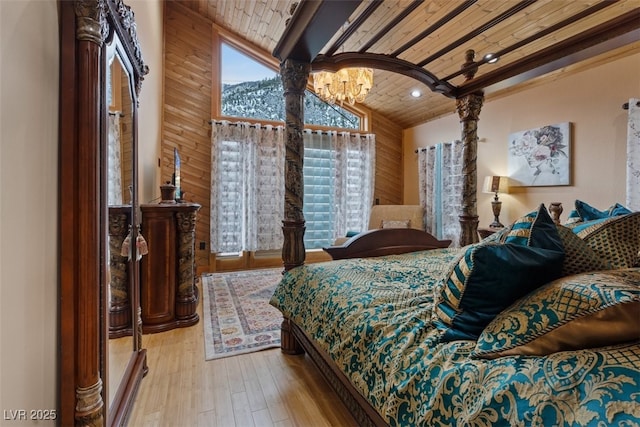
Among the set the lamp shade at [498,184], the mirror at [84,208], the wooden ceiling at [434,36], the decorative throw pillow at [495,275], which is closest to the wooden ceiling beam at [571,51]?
the wooden ceiling at [434,36]

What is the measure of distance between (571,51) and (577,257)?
173 centimetres

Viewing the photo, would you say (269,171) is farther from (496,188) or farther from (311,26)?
(311,26)

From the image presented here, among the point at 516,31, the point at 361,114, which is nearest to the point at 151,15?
the point at 361,114

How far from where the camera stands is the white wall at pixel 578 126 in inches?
117

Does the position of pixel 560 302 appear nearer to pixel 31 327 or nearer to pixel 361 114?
pixel 31 327

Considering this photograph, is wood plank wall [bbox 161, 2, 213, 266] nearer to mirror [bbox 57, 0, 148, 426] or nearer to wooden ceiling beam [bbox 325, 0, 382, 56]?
wooden ceiling beam [bbox 325, 0, 382, 56]

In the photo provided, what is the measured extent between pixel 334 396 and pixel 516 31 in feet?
12.1

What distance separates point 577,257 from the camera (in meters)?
1.03

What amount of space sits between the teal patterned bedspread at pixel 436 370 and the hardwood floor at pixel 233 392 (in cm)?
41

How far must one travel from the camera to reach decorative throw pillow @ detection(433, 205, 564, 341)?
0.94m

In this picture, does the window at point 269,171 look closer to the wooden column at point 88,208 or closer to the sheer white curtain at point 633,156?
the sheer white curtain at point 633,156

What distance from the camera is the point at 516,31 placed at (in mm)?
3178

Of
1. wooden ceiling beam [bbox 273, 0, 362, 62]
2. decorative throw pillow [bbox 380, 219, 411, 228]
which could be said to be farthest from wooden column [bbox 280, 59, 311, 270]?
decorative throw pillow [bbox 380, 219, 411, 228]

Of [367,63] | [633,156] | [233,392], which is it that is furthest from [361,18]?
[633,156]
